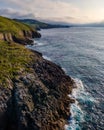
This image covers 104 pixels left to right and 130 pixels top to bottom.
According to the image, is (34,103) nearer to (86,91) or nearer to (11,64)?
(11,64)

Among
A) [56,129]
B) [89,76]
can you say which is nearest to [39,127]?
[56,129]

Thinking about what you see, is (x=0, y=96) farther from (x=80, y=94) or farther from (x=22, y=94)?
(x=80, y=94)

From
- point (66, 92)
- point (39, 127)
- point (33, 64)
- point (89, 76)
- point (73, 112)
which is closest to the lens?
point (39, 127)

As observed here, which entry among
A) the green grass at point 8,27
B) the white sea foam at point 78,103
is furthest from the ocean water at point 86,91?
the green grass at point 8,27

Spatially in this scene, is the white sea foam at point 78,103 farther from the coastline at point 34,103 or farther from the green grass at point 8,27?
the green grass at point 8,27

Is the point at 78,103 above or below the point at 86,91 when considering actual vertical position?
below

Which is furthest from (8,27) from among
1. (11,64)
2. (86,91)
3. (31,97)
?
(31,97)

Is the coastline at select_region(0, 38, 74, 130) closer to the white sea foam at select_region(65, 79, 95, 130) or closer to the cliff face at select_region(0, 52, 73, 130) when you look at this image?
the cliff face at select_region(0, 52, 73, 130)
